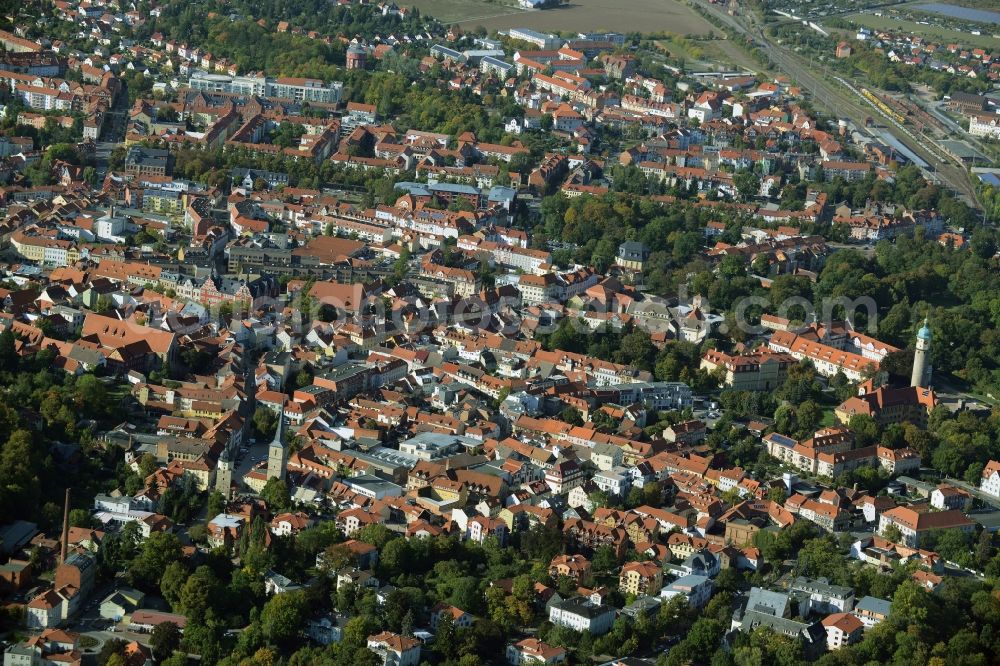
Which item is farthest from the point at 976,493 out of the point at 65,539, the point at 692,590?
the point at 65,539

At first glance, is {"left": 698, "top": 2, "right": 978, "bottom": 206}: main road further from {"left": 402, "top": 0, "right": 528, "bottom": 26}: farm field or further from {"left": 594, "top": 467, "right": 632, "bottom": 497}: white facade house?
{"left": 594, "top": 467, "right": 632, "bottom": 497}: white facade house

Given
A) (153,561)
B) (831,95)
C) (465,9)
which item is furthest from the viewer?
(465,9)

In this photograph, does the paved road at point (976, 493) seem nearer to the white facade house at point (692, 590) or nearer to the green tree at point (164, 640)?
the white facade house at point (692, 590)

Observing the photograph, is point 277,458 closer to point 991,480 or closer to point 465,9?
point 991,480

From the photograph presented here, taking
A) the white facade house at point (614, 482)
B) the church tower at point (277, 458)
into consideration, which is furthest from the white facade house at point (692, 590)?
the church tower at point (277, 458)

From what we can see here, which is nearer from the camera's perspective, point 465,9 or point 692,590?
point 692,590

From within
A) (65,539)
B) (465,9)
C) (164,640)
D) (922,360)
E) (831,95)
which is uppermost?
(922,360)

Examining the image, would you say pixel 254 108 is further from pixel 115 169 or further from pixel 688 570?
pixel 688 570
